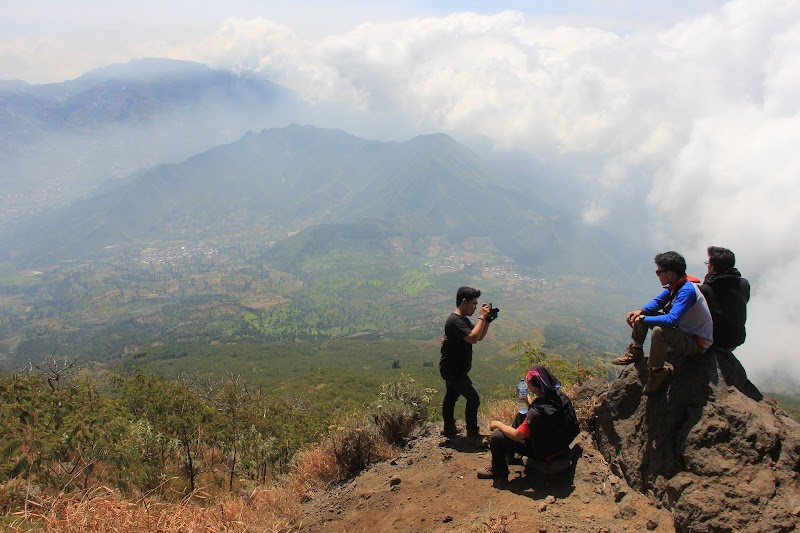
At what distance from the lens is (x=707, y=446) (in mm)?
4633

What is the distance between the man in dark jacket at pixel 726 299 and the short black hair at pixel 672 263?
0.45 metres

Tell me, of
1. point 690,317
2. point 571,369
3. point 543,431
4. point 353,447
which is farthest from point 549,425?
point 571,369

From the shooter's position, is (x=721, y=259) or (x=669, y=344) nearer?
(x=669, y=344)

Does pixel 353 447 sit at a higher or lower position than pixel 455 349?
lower

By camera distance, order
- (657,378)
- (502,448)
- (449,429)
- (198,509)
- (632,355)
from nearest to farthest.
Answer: (198,509), (657,378), (502,448), (632,355), (449,429)

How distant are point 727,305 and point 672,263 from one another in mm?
861

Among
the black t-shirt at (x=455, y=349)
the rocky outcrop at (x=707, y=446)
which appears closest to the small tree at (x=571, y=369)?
the black t-shirt at (x=455, y=349)

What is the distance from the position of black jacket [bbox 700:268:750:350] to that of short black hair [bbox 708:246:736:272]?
2.7 inches

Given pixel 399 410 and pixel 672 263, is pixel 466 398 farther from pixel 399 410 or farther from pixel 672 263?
pixel 672 263

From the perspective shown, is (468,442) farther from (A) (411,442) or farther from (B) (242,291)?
(B) (242,291)

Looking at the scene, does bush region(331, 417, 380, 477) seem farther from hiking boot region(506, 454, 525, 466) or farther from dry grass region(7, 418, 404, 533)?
hiking boot region(506, 454, 525, 466)

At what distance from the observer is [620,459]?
5.49 meters

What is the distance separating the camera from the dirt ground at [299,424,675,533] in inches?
185

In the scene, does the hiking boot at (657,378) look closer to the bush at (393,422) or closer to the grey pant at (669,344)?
the grey pant at (669,344)
